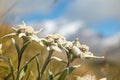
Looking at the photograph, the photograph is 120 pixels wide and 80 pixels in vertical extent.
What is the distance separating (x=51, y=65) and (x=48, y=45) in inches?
78.0

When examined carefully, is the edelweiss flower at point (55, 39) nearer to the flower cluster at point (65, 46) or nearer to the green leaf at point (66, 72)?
the flower cluster at point (65, 46)

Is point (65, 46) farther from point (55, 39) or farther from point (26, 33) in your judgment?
point (26, 33)

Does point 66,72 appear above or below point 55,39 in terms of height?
below

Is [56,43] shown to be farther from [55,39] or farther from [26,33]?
[26,33]

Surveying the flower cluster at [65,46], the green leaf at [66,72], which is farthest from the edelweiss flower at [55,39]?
the green leaf at [66,72]

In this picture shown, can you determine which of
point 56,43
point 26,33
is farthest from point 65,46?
point 26,33

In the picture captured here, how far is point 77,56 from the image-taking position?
6.66 feet

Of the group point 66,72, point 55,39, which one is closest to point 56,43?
point 55,39

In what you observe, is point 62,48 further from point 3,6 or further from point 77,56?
point 3,6

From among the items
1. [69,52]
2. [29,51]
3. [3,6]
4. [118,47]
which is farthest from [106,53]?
[29,51]

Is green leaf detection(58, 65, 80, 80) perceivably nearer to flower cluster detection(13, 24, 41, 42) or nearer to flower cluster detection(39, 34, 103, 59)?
flower cluster detection(39, 34, 103, 59)

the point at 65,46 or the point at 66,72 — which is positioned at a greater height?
the point at 65,46

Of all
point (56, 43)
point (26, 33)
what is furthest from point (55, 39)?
point (26, 33)

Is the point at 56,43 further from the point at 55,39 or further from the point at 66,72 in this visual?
the point at 66,72
